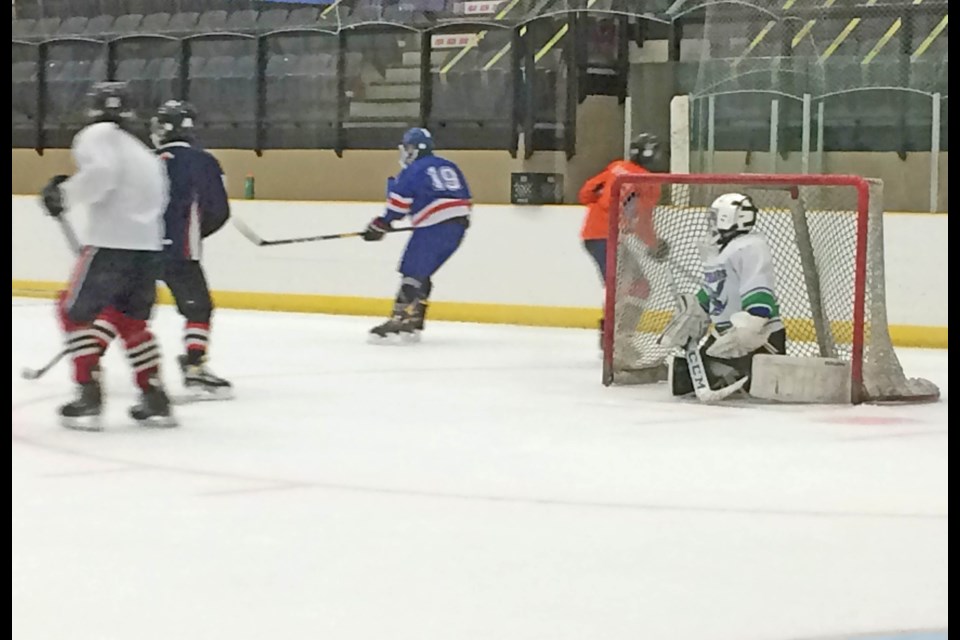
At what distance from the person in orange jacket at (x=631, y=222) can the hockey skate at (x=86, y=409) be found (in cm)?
218

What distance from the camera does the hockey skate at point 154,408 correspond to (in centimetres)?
458

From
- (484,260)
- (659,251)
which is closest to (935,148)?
(484,260)

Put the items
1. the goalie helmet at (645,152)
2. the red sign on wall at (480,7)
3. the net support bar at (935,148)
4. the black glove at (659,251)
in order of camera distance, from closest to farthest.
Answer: the black glove at (659,251), the goalie helmet at (645,152), the net support bar at (935,148), the red sign on wall at (480,7)

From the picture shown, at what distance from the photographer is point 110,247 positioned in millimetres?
4383

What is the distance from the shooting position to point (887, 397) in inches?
217

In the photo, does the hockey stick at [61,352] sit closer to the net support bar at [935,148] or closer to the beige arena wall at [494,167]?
the beige arena wall at [494,167]

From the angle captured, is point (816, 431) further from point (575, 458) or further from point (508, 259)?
point (508, 259)

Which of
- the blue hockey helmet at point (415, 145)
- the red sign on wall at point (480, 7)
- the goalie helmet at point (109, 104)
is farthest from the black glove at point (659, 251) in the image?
the red sign on wall at point (480, 7)

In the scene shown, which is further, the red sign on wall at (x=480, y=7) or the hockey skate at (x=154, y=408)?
the red sign on wall at (x=480, y=7)

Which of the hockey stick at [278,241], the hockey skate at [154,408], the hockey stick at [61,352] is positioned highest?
the hockey stick at [278,241]

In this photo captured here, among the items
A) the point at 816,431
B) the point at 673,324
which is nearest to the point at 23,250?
the point at 673,324

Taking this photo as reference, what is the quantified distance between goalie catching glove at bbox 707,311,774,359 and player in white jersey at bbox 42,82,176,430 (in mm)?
1905

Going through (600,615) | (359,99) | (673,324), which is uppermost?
(359,99)

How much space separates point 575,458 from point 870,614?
1.71m
